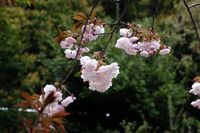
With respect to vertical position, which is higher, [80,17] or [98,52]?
[80,17]

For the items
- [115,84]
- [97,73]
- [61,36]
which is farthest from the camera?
[115,84]

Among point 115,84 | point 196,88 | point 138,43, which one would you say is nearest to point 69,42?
point 138,43

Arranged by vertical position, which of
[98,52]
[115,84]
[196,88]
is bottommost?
[196,88]

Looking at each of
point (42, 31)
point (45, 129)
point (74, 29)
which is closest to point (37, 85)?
point (42, 31)

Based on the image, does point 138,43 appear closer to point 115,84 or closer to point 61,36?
point 61,36

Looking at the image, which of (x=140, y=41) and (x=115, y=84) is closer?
(x=140, y=41)

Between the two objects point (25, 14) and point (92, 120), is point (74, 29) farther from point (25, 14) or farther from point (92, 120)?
point (25, 14)

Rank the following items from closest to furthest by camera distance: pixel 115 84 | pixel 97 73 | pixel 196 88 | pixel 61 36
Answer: pixel 97 73, pixel 196 88, pixel 61 36, pixel 115 84
